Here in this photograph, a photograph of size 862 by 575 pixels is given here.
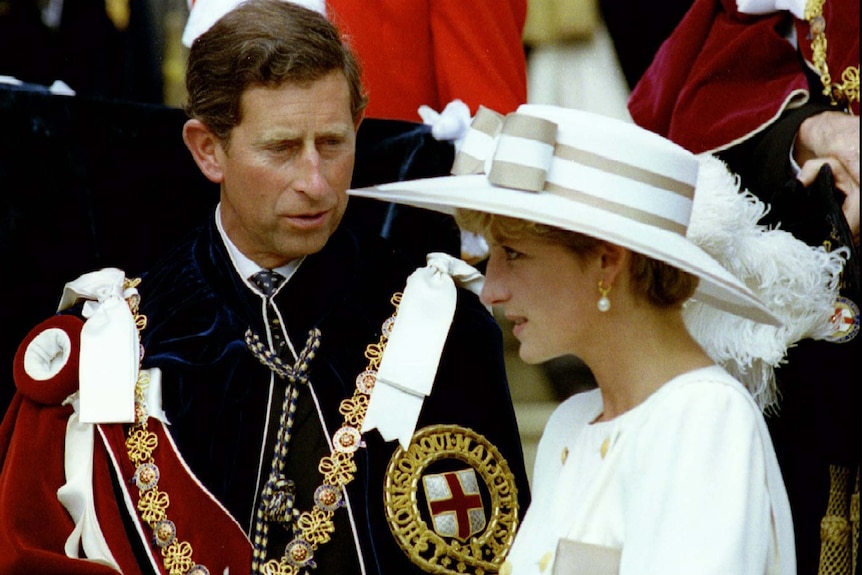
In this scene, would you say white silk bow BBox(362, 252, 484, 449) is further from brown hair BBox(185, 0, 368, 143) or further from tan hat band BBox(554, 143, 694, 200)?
tan hat band BBox(554, 143, 694, 200)

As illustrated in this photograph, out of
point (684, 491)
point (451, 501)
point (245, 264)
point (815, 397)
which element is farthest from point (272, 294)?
point (684, 491)

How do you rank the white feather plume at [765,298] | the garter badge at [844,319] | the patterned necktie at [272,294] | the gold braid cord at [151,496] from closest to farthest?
the white feather plume at [765,298]
the garter badge at [844,319]
the gold braid cord at [151,496]
the patterned necktie at [272,294]

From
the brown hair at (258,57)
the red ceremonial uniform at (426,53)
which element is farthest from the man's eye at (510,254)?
the red ceremonial uniform at (426,53)

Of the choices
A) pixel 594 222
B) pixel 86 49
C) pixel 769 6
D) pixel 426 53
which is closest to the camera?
pixel 594 222

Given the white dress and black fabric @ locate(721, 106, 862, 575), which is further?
black fabric @ locate(721, 106, 862, 575)

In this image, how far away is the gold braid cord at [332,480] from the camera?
2670 millimetres

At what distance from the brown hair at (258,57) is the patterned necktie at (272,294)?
304 millimetres

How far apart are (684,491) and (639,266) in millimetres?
355

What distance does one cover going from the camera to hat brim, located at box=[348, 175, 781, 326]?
6.40ft

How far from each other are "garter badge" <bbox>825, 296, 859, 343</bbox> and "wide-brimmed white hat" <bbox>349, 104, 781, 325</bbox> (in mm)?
508

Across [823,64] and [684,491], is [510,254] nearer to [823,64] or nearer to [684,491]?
[684,491]

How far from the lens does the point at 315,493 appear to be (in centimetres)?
273

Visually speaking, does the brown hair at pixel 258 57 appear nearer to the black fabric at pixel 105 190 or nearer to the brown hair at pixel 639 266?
the black fabric at pixel 105 190

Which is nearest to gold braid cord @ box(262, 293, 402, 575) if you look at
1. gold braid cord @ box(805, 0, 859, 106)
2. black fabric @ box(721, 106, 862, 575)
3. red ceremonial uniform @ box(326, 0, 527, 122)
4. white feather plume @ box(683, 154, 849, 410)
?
white feather plume @ box(683, 154, 849, 410)
